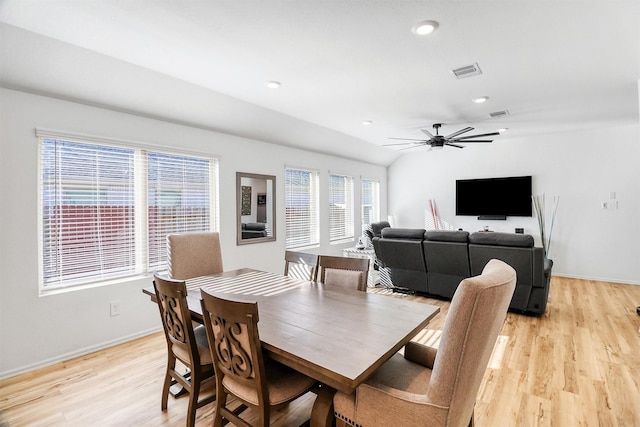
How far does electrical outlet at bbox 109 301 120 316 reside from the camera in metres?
3.04

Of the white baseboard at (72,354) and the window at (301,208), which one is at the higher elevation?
the window at (301,208)

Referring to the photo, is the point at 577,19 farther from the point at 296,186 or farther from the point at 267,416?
the point at 296,186

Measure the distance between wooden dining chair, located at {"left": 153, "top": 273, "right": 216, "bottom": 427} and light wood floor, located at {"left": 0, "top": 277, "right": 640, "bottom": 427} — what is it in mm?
256

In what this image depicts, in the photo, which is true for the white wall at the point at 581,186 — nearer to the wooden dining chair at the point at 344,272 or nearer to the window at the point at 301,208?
the window at the point at 301,208

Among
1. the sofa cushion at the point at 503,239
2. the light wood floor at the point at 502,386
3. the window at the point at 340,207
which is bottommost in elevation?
the light wood floor at the point at 502,386

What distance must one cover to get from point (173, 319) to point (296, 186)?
3662 mm

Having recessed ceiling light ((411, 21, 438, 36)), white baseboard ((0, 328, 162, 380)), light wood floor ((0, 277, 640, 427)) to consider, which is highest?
recessed ceiling light ((411, 21, 438, 36))

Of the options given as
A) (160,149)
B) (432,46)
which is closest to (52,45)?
(160,149)

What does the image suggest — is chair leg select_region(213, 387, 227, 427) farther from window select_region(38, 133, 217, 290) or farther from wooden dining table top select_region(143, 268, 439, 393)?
window select_region(38, 133, 217, 290)

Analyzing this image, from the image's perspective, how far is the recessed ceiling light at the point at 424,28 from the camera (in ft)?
6.76

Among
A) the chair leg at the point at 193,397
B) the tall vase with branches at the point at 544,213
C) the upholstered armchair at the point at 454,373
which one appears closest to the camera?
the upholstered armchair at the point at 454,373

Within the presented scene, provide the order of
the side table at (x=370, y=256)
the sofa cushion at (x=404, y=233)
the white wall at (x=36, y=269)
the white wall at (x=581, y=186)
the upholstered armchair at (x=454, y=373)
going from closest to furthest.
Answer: the upholstered armchair at (x=454, y=373), the white wall at (x=36, y=269), the sofa cushion at (x=404, y=233), the white wall at (x=581, y=186), the side table at (x=370, y=256)

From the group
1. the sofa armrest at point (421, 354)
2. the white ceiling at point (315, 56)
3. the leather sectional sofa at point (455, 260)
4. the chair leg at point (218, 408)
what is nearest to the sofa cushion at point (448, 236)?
the leather sectional sofa at point (455, 260)

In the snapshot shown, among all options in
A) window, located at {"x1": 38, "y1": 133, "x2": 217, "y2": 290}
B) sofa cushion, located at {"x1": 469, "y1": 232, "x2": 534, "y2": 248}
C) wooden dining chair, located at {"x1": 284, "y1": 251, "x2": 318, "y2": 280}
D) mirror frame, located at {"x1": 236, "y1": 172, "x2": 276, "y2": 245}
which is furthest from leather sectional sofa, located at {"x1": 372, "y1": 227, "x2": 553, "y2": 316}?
window, located at {"x1": 38, "y1": 133, "x2": 217, "y2": 290}
